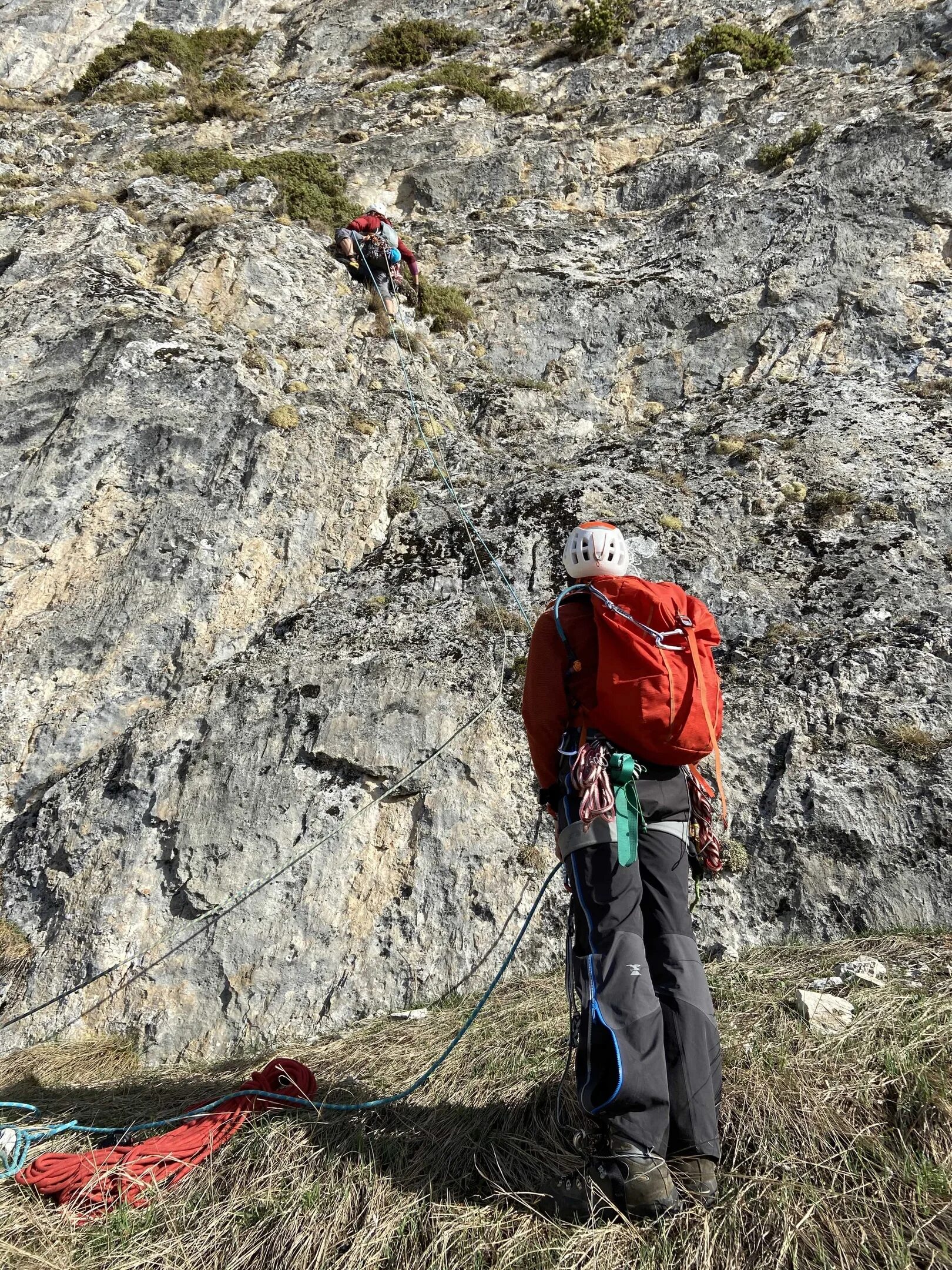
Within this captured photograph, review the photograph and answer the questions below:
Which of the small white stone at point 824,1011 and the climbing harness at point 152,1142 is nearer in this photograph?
the climbing harness at point 152,1142

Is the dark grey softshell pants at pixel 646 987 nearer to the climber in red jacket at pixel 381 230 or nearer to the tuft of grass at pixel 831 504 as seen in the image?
the tuft of grass at pixel 831 504

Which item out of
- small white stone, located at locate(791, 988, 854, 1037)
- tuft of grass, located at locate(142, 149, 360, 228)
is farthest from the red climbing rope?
tuft of grass, located at locate(142, 149, 360, 228)

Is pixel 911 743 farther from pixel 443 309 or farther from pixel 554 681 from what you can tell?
pixel 443 309

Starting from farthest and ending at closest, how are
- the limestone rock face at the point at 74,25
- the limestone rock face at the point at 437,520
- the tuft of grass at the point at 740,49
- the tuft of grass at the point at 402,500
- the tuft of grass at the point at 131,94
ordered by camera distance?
the limestone rock face at the point at 74,25 → the tuft of grass at the point at 131,94 → the tuft of grass at the point at 740,49 → the tuft of grass at the point at 402,500 → the limestone rock face at the point at 437,520

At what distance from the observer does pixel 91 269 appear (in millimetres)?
10711

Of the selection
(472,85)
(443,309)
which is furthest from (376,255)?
(472,85)

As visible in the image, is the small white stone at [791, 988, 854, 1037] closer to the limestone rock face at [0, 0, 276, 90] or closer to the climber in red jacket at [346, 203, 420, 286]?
the climber in red jacket at [346, 203, 420, 286]

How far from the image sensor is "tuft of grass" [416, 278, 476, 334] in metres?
11.9

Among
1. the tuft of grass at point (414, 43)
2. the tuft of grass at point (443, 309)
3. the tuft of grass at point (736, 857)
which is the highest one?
the tuft of grass at point (414, 43)

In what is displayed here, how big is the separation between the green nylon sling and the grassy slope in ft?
3.64

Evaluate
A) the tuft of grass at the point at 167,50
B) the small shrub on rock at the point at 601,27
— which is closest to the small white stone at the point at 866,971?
the small shrub on rock at the point at 601,27

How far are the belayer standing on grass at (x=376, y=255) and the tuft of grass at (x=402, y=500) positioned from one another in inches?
172

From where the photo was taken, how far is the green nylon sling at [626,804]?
307 cm

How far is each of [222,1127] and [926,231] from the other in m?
13.2
